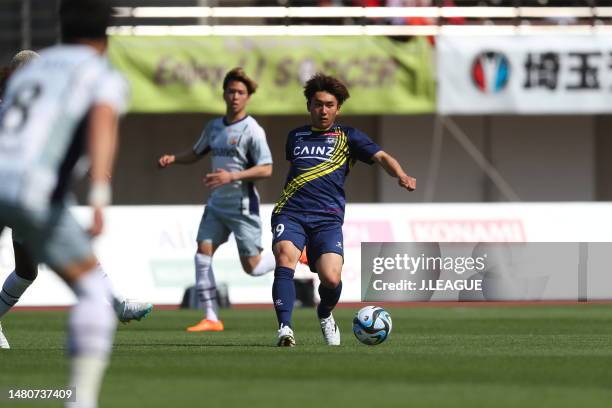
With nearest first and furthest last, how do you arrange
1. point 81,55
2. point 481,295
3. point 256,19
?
point 81,55, point 481,295, point 256,19

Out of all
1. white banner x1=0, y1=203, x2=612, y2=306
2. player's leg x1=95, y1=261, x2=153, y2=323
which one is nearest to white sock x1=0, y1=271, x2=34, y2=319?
player's leg x1=95, y1=261, x2=153, y2=323

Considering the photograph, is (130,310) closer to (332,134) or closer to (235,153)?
(332,134)

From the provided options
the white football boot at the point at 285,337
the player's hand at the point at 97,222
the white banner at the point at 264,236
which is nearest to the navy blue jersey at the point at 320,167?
the white football boot at the point at 285,337

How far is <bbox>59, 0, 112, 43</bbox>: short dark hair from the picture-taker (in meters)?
7.35

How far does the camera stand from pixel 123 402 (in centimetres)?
824

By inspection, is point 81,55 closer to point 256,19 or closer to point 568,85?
point 568,85

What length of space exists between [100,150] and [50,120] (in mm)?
311

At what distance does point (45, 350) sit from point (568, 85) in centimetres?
1497

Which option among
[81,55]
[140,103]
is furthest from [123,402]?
[140,103]

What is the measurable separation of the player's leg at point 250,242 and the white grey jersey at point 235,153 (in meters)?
0.10

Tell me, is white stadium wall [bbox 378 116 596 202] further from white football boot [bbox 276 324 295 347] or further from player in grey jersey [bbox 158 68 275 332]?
white football boot [bbox 276 324 295 347]

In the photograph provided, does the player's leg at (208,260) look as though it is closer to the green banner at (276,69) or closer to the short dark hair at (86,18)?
the short dark hair at (86,18)

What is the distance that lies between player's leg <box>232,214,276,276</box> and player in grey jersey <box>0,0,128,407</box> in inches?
326

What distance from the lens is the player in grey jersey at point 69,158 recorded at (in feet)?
23.3
